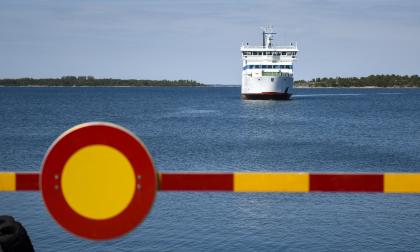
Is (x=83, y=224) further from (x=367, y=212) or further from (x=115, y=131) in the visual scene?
(x=367, y=212)

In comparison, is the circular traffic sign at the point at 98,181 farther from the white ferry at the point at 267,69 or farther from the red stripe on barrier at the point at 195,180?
the white ferry at the point at 267,69

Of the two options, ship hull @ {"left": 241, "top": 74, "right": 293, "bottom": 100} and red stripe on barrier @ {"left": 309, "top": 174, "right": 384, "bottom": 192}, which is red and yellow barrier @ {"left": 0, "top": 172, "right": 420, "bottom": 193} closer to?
red stripe on barrier @ {"left": 309, "top": 174, "right": 384, "bottom": 192}

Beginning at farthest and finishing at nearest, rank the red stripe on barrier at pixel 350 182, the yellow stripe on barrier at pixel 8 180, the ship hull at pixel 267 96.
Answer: the ship hull at pixel 267 96
the yellow stripe on barrier at pixel 8 180
the red stripe on barrier at pixel 350 182

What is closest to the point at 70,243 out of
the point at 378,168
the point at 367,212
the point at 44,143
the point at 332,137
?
the point at 367,212

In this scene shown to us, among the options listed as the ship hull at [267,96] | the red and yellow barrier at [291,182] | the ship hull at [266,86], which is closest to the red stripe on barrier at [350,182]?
the red and yellow barrier at [291,182]

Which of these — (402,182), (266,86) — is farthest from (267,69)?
(402,182)

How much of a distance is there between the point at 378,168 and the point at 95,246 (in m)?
22.7

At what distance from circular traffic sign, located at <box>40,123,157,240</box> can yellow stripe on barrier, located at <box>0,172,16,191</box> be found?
0.88ft

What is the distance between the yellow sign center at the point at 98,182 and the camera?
2.75 m

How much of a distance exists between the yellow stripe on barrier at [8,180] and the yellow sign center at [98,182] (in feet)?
1.12

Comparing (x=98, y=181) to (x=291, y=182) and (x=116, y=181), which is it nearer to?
(x=116, y=181)

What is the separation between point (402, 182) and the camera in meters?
2.92

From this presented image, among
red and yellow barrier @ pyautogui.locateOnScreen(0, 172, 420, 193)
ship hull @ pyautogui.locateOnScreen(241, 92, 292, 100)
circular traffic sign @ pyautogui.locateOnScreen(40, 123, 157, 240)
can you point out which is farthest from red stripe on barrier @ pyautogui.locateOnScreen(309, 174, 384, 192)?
ship hull @ pyautogui.locateOnScreen(241, 92, 292, 100)

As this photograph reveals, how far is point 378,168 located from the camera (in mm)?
36062
